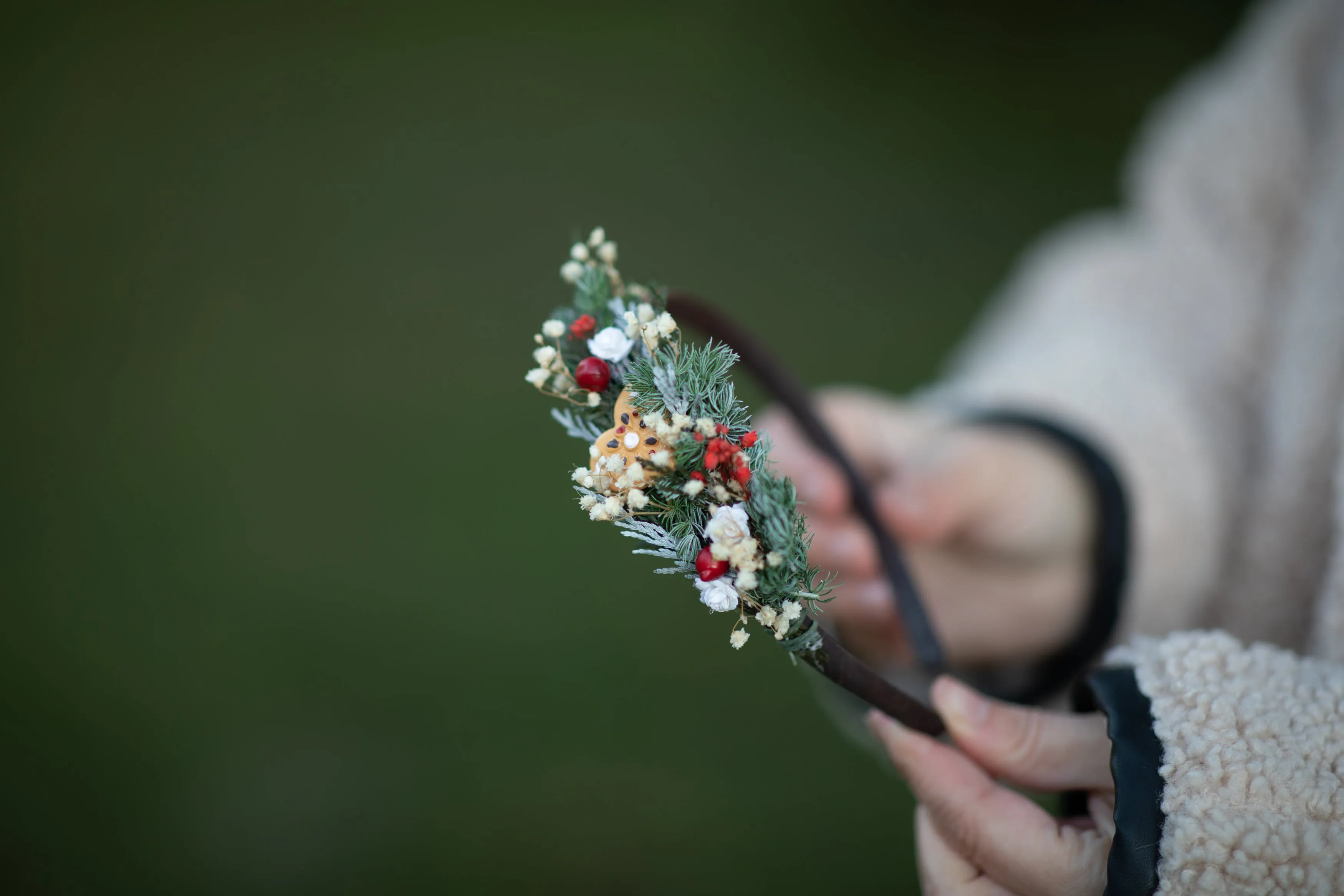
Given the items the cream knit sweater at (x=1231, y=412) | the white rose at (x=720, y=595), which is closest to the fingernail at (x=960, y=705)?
the cream knit sweater at (x=1231, y=412)

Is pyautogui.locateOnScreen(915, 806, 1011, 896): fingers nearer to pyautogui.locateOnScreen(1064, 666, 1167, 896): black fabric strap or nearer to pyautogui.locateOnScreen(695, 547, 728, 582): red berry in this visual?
pyautogui.locateOnScreen(1064, 666, 1167, 896): black fabric strap

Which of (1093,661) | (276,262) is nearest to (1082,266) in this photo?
(1093,661)

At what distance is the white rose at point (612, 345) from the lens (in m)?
0.54

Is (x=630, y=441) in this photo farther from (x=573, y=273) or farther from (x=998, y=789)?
(x=998, y=789)

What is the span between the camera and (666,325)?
0.52m

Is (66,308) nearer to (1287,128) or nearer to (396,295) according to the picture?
(396,295)

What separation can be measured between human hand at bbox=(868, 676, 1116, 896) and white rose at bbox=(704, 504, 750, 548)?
0.26 meters

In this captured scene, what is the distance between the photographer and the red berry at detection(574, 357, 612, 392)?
0.54m

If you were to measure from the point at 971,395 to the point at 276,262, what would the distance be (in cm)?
220

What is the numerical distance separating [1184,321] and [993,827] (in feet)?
3.25

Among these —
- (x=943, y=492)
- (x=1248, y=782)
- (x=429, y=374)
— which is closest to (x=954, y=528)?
(x=943, y=492)

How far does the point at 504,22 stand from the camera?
3.11m

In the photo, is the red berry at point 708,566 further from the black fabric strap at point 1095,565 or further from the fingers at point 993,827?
the black fabric strap at point 1095,565

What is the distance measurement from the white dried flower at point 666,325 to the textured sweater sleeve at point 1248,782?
397 millimetres
